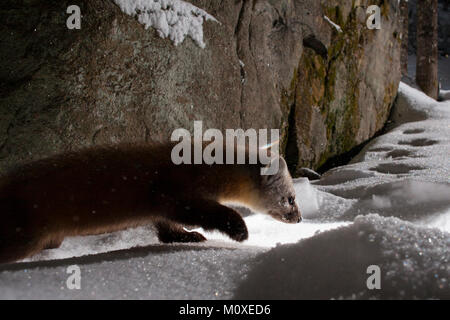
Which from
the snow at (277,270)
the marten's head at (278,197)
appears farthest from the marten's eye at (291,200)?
the snow at (277,270)

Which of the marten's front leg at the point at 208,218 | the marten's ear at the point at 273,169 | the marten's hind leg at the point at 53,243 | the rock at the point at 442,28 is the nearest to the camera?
the marten's hind leg at the point at 53,243

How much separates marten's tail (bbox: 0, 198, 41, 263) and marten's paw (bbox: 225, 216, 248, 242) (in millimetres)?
969

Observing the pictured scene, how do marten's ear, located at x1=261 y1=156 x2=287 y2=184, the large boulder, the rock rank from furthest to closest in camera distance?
the rock → the large boulder → marten's ear, located at x1=261 y1=156 x2=287 y2=184

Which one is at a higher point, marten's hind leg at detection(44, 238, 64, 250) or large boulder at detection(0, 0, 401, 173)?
large boulder at detection(0, 0, 401, 173)

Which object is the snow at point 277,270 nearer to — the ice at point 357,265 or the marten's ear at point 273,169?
the ice at point 357,265

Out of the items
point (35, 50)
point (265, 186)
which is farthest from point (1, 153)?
point (265, 186)

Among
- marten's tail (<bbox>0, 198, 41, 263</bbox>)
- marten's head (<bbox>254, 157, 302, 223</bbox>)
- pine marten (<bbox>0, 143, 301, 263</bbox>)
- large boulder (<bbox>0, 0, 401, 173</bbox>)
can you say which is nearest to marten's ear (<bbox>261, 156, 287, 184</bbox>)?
marten's head (<bbox>254, 157, 302, 223</bbox>)

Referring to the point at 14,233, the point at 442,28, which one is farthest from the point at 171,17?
the point at 442,28

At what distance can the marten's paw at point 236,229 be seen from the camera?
220cm

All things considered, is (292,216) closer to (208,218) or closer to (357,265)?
(208,218)

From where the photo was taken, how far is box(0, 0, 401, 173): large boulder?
2.78m

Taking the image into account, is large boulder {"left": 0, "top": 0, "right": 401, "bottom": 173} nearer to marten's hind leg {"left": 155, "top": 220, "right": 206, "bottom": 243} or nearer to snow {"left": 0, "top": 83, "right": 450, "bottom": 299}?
marten's hind leg {"left": 155, "top": 220, "right": 206, "bottom": 243}

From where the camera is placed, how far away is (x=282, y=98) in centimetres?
475
